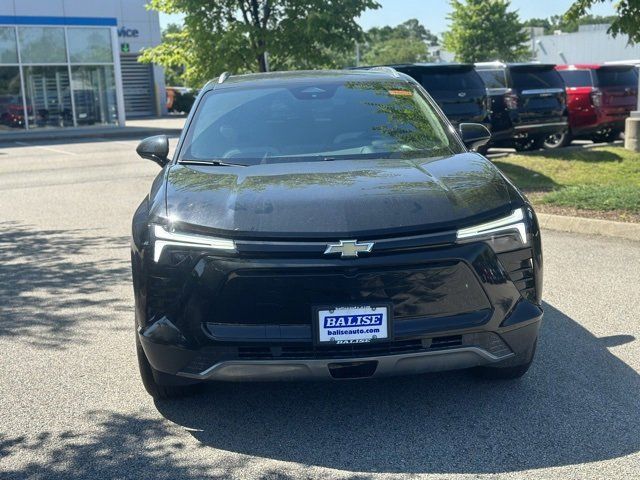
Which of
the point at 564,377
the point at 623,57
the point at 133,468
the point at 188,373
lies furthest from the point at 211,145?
the point at 623,57

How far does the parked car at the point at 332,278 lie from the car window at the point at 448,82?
371 inches

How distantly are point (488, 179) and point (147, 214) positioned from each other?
5.72 feet

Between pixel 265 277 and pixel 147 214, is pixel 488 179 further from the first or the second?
pixel 147 214

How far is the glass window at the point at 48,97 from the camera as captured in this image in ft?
105

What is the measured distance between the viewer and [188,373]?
12.6 feet

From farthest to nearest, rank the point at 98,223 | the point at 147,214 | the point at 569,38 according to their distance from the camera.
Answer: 1. the point at 569,38
2. the point at 98,223
3. the point at 147,214

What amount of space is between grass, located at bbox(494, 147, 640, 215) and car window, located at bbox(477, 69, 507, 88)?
1886mm

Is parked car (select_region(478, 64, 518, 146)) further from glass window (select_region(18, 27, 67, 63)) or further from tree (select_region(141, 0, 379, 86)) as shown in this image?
glass window (select_region(18, 27, 67, 63))

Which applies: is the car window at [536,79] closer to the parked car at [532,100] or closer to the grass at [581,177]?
the parked car at [532,100]

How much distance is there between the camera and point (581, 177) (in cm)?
1237

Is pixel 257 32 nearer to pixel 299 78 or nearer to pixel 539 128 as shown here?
pixel 539 128

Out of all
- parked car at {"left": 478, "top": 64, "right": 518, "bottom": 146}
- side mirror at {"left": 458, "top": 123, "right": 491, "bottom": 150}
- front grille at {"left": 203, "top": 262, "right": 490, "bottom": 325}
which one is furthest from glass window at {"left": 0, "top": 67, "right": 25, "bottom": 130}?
front grille at {"left": 203, "top": 262, "right": 490, "bottom": 325}

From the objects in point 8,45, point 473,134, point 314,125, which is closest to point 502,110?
point 473,134

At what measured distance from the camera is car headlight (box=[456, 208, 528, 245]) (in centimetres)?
380
